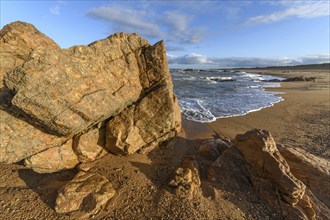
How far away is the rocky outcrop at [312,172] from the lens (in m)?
5.32

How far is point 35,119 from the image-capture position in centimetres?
448

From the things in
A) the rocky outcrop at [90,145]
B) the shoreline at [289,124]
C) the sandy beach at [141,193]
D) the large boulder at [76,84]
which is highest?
the large boulder at [76,84]

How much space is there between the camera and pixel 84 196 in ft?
13.8

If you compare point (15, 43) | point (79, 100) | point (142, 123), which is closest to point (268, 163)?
point (142, 123)

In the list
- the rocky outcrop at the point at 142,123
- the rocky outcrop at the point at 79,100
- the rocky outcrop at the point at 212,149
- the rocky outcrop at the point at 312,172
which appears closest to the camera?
the rocky outcrop at the point at 79,100

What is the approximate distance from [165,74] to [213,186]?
3.91 m

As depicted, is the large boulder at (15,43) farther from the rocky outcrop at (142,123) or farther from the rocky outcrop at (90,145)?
the rocky outcrop at (142,123)

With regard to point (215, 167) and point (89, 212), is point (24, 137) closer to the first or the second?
point (89, 212)

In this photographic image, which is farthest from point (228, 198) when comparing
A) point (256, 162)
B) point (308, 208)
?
point (308, 208)

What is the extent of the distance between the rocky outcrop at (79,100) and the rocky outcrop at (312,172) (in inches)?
151

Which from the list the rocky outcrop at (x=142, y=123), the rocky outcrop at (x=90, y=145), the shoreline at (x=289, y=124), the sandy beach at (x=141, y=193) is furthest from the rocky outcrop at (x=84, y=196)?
the shoreline at (x=289, y=124)

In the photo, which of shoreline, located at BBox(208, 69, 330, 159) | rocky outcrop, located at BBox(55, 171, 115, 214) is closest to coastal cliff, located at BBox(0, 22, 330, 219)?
rocky outcrop, located at BBox(55, 171, 115, 214)

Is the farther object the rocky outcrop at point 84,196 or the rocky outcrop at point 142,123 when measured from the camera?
the rocky outcrop at point 142,123

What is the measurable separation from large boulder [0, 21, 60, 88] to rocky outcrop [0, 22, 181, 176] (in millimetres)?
23
